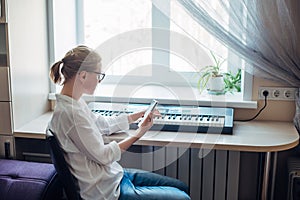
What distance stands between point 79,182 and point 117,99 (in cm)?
89

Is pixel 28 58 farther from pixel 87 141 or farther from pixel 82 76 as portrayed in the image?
pixel 87 141

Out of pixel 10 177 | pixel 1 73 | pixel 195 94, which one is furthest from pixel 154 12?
pixel 10 177

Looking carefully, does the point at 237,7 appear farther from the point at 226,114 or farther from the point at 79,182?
Result: the point at 79,182

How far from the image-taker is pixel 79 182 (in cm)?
168

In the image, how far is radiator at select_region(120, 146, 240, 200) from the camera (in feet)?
7.73

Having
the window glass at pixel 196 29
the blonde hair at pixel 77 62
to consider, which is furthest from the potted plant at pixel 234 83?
the blonde hair at pixel 77 62

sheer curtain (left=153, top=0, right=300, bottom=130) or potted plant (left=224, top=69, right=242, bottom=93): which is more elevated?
sheer curtain (left=153, top=0, right=300, bottom=130)

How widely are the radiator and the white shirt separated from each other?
0.65m

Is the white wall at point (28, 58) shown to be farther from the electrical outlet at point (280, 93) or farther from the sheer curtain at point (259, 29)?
the electrical outlet at point (280, 93)

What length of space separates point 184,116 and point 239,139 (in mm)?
344

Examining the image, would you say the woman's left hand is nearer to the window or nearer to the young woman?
the young woman

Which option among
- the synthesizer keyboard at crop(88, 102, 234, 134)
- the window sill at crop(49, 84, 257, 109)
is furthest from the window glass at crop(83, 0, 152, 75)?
the synthesizer keyboard at crop(88, 102, 234, 134)

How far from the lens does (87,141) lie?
64.2 inches

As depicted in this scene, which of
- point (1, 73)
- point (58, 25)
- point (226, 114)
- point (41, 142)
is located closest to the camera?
point (1, 73)
